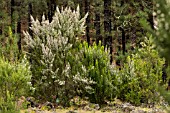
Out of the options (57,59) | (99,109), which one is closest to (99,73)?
(99,109)

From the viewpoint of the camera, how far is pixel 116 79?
13.7 metres

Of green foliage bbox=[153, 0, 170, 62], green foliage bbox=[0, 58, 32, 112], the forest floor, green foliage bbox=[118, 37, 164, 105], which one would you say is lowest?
the forest floor

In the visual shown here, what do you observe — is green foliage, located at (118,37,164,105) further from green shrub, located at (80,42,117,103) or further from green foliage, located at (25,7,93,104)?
green foliage, located at (25,7,93,104)

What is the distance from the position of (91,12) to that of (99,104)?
24258 mm

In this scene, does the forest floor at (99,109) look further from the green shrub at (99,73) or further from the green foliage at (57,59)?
the green foliage at (57,59)

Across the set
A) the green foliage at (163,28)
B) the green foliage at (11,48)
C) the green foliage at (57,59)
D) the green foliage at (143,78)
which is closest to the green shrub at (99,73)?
the green foliage at (57,59)

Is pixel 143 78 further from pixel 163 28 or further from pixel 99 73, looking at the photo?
pixel 163 28

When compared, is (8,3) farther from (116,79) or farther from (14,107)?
(14,107)

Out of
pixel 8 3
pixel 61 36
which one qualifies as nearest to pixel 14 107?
pixel 61 36

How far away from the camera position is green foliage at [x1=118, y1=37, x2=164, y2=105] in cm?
1370

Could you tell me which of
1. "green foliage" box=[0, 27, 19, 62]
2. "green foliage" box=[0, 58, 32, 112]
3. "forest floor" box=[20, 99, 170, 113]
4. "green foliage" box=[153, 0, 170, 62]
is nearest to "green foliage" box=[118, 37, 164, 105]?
"forest floor" box=[20, 99, 170, 113]

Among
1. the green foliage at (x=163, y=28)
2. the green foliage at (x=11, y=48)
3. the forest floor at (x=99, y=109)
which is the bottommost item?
the forest floor at (x=99, y=109)

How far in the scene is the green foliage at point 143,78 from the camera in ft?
44.9

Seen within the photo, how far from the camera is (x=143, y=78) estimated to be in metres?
13.7
